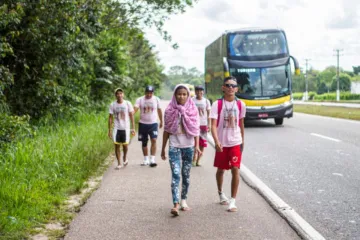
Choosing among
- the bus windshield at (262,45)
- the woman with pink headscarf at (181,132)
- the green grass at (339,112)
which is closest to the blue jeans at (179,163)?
the woman with pink headscarf at (181,132)

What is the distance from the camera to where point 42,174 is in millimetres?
7367

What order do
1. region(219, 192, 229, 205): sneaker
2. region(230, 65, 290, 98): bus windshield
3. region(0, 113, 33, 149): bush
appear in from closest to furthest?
1. region(219, 192, 229, 205): sneaker
2. region(0, 113, 33, 149): bush
3. region(230, 65, 290, 98): bus windshield

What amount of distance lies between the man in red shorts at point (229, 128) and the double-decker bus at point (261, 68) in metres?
13.7

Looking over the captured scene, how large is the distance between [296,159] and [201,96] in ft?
8.08

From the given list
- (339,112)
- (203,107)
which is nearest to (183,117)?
(203,107)

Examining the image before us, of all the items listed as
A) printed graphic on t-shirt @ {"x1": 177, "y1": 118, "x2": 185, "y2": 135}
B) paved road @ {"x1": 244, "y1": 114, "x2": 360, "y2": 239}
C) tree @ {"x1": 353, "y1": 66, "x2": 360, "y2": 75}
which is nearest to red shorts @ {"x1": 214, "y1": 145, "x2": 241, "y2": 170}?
printed graphic on t-shirt @ {"x1": 177, "y1": 118, "x2": 185, "y2": 135}

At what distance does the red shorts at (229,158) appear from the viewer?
611cm

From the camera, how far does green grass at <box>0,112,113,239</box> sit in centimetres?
536

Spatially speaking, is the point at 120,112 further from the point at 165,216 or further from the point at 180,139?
the point at 165,216

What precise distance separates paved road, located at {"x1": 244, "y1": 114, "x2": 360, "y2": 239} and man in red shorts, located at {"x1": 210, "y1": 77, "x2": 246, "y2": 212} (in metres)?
0.92

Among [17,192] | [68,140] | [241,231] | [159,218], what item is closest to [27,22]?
Answer: [68,140]

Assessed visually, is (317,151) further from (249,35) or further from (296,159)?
(249,35)

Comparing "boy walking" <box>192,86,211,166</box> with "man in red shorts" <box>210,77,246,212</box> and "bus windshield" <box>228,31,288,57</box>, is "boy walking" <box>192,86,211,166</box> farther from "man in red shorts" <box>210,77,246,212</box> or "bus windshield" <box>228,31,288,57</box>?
"bus windshield" <box>228,31,288,57</box>

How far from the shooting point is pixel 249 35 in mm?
20000
